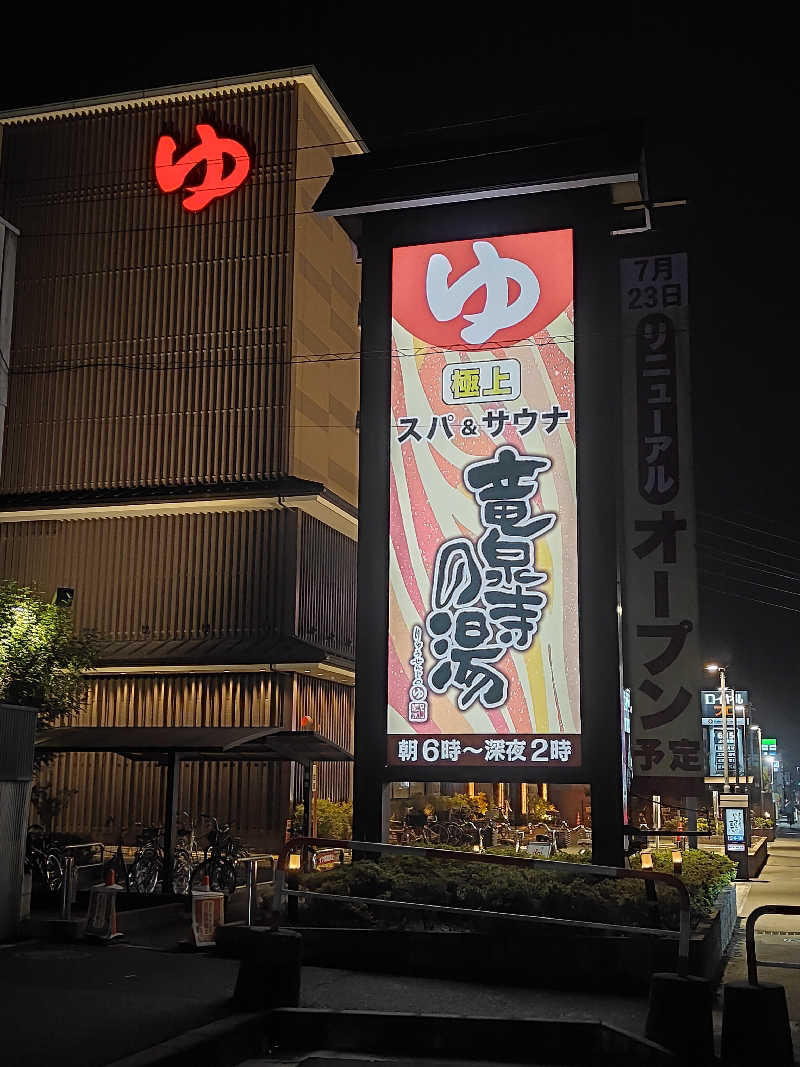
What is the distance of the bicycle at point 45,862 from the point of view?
65.9 ft

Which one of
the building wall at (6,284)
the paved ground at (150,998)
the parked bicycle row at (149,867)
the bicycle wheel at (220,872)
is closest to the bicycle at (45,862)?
the parked bicycle row at (149,867)

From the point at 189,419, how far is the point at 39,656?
863cm

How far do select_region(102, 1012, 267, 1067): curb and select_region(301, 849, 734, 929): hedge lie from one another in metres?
2.84

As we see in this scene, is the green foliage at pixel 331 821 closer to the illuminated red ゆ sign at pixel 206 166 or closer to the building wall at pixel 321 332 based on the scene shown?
the building wall at pixel 321 332

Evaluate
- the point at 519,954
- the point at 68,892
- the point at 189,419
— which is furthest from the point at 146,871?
the point at 189,419

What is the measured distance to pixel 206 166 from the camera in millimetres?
33688

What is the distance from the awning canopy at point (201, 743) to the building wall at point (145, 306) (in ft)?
38.3

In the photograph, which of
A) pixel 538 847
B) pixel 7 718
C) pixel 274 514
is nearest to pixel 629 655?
pixel 538 847

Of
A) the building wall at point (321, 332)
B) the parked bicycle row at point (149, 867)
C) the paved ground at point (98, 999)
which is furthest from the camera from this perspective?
the building wall at point (321, 332)

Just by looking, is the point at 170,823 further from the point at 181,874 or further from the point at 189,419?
the point at 189,419

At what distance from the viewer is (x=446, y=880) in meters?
13.2

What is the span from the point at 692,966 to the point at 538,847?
10577 mm

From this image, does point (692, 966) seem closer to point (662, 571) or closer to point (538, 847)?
point (662, 571)

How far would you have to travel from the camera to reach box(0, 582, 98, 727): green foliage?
2586cm
